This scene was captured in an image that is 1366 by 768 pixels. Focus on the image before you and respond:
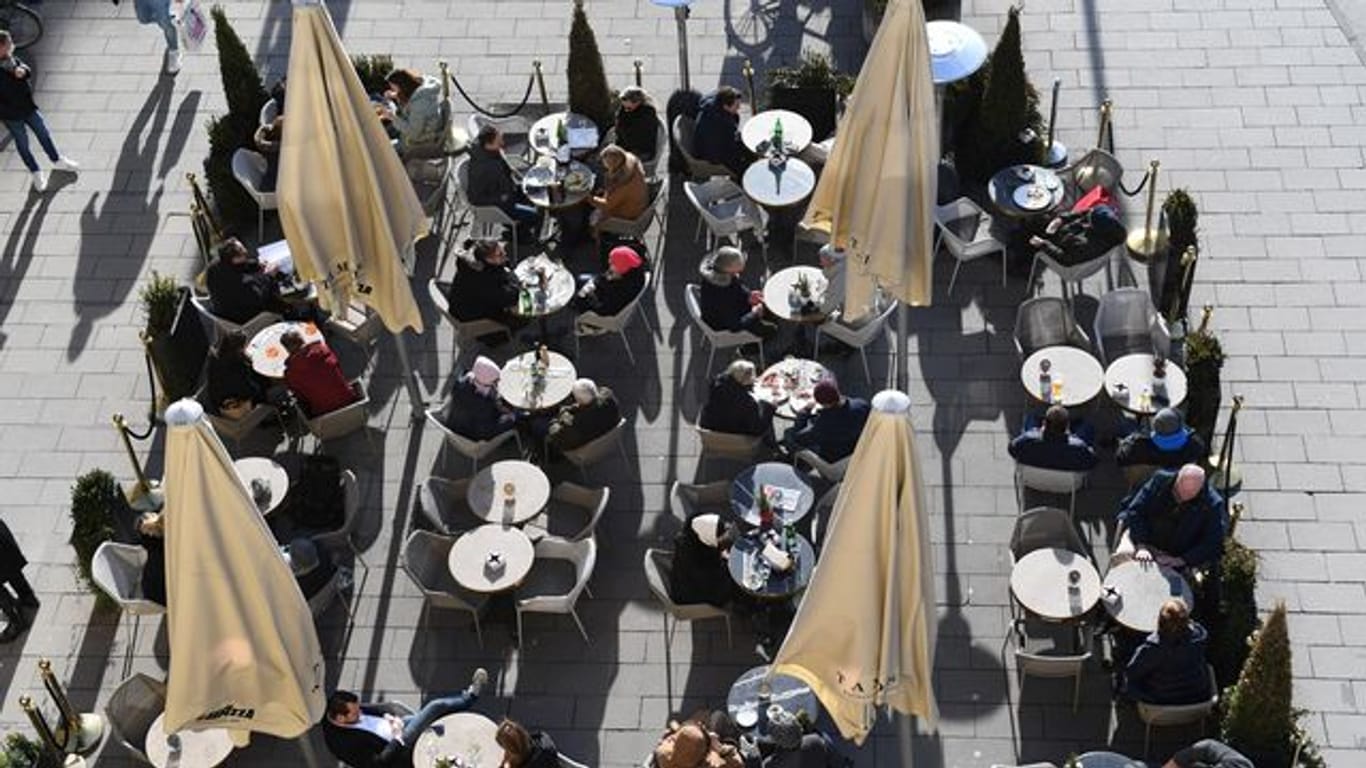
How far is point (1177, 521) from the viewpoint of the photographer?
15820mm

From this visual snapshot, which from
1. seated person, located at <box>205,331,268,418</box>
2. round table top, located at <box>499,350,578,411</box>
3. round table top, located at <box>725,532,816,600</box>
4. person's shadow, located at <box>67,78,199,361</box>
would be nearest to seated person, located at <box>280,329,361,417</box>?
seated person, located at <box>205,331,268,418</box>

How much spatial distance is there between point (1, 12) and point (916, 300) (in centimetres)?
1424

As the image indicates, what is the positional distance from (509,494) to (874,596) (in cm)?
547

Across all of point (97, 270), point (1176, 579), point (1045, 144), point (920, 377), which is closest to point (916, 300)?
point (920, 377)

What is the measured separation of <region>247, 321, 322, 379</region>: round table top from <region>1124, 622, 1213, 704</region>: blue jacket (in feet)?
28.1

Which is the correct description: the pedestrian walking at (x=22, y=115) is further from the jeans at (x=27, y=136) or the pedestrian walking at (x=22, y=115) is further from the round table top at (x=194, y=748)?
the round table top at (x=194, y=748)

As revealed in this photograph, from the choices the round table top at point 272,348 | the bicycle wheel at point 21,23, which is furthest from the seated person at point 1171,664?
the bicycle wheel at point 21,23

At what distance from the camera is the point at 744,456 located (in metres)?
17.8

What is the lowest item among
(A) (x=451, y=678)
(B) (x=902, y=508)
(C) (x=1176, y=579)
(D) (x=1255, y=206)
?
(A) (x=451, y=678)

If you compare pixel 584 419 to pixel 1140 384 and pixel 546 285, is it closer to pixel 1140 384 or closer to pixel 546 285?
pixel 546 285

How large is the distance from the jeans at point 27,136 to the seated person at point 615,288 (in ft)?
24.8

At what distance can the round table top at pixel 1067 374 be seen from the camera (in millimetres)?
17625

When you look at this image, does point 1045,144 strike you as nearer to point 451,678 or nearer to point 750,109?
point 750,109

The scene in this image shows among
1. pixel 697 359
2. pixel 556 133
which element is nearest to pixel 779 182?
pixel 697 359
